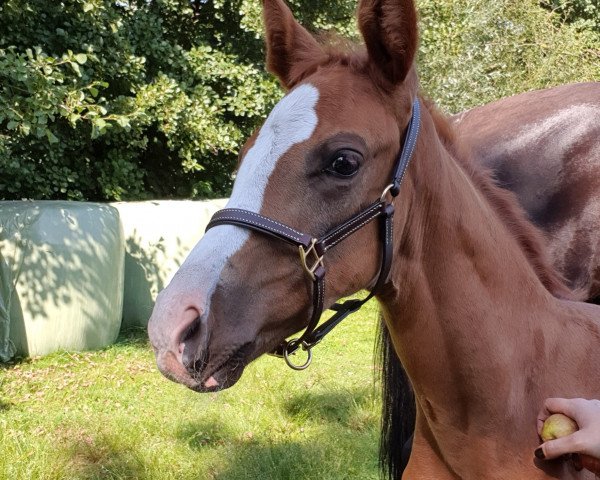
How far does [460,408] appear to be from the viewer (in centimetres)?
177

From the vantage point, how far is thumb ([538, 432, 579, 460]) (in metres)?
1.58

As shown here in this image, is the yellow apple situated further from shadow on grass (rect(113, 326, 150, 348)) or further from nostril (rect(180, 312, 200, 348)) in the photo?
shadow on grass (rect(113, 326, 150, 348))

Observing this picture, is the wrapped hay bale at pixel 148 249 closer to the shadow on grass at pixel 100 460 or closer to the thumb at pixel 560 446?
the shadow on grass at pixel 100 460

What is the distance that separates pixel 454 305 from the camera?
171 centimetres

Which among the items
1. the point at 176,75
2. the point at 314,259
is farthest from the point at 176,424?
the point at 176,75

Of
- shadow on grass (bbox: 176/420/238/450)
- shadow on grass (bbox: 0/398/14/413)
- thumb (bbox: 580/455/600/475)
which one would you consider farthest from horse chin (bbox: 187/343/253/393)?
shadow on grass (bbox: 0/398/14/413)

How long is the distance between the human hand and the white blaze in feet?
3.13

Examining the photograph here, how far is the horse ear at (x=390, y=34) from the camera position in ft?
5.13

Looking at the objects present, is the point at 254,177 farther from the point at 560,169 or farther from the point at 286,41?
the point at 560,169

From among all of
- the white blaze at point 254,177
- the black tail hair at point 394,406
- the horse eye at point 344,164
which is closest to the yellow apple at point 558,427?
the horse eye at point 344,164

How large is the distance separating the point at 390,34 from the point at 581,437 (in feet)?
3.68

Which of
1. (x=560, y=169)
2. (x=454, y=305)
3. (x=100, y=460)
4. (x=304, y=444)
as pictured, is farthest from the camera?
(x=304, y=444)

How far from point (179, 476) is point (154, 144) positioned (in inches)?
230

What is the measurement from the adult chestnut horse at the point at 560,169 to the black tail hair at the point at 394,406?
832mm
